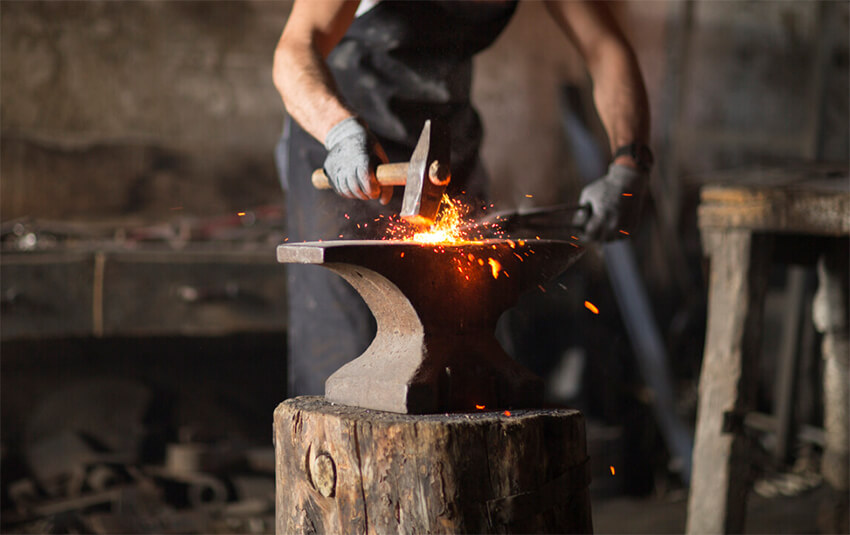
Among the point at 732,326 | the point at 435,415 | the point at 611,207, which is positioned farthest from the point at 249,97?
the point at 435,415

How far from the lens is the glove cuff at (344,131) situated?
184 cm

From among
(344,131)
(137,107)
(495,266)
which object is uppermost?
(137,107)

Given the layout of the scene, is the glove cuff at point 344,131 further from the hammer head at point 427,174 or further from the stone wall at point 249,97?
the stone wall at point 249,97

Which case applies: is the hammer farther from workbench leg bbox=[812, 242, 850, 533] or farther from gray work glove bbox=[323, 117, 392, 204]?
workbench leg bbox=[812, 242, 850, 533]

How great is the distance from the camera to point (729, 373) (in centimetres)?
239

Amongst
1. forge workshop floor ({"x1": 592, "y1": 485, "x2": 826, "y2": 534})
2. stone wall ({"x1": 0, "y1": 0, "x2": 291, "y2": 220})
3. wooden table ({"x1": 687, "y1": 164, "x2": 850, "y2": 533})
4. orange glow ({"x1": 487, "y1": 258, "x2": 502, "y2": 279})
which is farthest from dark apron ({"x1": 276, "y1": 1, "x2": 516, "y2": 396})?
stone wall ({"x1": 0, "y1": 0, "x2": 291, "y2": 220})

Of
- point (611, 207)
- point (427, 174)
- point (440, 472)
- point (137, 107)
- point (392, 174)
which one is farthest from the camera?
point (137, 107)

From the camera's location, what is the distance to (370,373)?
1.58 m

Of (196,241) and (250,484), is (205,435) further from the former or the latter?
(196,241)

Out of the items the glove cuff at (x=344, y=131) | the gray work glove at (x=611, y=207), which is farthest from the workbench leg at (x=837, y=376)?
the glove cuff at (x=344, y=131)

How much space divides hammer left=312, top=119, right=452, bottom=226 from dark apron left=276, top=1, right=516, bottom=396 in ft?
1.66

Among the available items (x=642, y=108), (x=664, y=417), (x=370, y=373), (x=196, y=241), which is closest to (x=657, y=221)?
(x=664, y=417)

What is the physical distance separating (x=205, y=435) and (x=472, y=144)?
2.12 meters

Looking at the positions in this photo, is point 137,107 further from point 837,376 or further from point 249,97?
point 837,376
